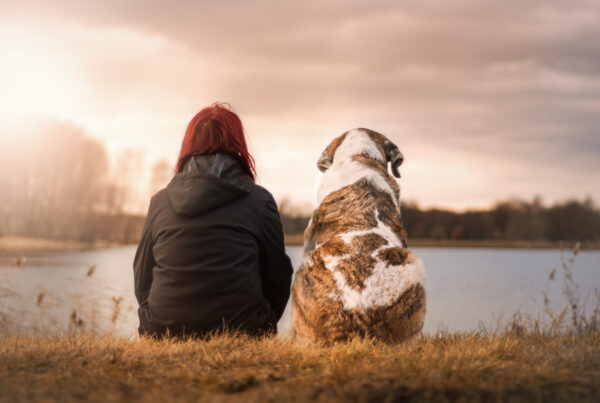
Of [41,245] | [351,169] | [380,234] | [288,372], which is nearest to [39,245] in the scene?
[41,245]

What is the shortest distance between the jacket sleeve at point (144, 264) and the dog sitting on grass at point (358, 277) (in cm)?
143

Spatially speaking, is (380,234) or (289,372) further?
(380,234)

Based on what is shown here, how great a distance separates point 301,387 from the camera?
3115mm

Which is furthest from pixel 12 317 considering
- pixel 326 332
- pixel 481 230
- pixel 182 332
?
pixel 481 230

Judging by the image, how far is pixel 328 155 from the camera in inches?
241

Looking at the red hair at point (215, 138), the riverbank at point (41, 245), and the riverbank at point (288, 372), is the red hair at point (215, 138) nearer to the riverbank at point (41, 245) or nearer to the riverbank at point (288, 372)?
the riverbank at point (288, 372)

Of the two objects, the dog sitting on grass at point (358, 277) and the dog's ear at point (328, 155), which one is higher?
the dog's ear at point (328, 155)

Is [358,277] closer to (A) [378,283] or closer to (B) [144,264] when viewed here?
(A) [378,283]

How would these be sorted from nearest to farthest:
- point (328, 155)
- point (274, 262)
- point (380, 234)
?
point (380, 234) → point (274, 262) → point (328, 155)

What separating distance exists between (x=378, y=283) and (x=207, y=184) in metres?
1.68

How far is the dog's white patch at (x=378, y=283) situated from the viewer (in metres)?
4.08

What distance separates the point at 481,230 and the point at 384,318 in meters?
39.1

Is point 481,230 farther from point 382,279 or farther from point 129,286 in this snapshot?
point 382,279

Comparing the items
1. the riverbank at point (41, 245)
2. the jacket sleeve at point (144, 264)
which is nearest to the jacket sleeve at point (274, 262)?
the jacket sleeve at point (144, 264)
